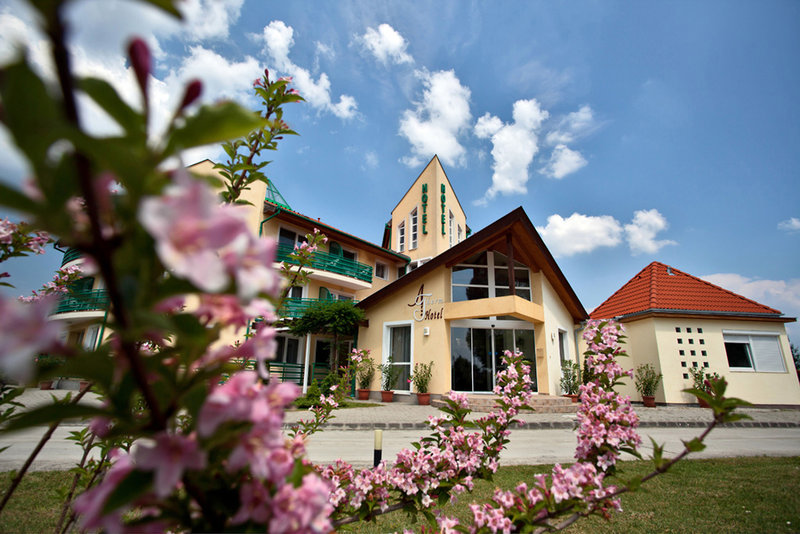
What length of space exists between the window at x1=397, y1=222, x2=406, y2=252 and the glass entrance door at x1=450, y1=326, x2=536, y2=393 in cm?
855

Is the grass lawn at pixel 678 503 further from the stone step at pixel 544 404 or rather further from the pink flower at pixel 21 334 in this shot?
the stone step at pixel 544 404

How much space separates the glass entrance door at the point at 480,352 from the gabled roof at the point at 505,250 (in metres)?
2.46

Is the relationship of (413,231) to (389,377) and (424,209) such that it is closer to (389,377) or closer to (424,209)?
(424,209)

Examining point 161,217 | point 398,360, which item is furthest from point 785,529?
point 398,360

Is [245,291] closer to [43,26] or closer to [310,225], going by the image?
[43,26]

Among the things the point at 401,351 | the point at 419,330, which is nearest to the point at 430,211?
the point at 419,330

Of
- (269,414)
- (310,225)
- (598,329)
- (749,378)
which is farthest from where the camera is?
(310,225)

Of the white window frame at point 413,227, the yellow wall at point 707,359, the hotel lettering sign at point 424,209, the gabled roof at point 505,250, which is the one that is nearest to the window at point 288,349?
the gabled roof at point 505,250

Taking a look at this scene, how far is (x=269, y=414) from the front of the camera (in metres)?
0.51

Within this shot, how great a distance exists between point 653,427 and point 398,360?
7.81 metres

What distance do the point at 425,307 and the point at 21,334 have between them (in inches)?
519

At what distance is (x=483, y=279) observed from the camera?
13828 mm

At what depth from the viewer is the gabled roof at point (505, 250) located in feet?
40.6

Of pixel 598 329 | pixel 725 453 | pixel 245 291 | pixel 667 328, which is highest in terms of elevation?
pixel 667 328
